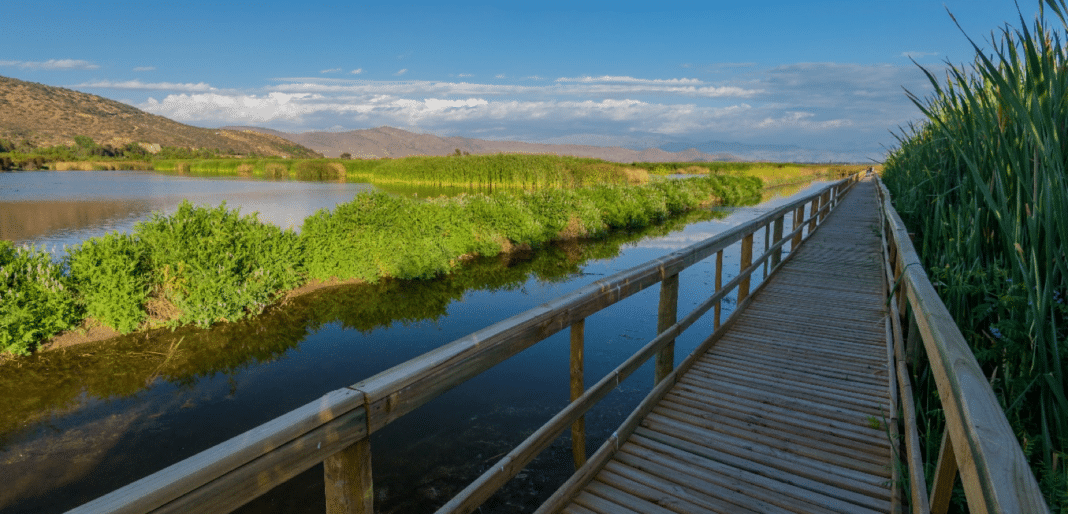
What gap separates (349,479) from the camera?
1.56 meters

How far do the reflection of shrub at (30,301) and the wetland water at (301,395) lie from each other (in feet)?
1.09

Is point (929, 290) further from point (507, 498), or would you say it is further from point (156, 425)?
point (156, 425)

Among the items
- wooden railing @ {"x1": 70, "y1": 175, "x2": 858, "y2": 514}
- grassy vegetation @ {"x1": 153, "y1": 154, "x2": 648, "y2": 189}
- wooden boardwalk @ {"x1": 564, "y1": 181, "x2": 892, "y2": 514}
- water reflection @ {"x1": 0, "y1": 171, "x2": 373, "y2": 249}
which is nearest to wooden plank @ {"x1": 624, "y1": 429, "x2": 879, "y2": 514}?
wooden boardwalk @ {"x1": 564, "y1": 181, "x2": 892, "y2": 514}

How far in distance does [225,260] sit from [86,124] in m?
140

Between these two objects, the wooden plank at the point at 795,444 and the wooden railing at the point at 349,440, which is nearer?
the wooden railing at the point at 349,440

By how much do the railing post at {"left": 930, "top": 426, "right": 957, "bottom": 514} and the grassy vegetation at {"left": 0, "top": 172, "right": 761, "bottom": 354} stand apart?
9.25 m

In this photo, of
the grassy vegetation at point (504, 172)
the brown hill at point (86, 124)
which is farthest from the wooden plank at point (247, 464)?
the brown hill at point (86, 124)

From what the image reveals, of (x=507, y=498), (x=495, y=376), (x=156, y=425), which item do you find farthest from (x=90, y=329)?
(x=507, y=498)

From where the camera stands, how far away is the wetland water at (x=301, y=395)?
4.93 m

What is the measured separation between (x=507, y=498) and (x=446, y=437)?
1340 millimetres

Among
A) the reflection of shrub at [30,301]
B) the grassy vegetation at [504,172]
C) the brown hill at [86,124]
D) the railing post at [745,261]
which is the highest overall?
the brown hill at [86,124]

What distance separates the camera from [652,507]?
277cm

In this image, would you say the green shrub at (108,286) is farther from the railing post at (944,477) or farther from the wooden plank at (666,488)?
the railing post at (944,477)

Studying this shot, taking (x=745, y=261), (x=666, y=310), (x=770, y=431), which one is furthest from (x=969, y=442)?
(x=745, y=261)
